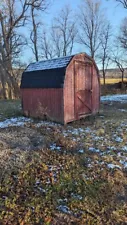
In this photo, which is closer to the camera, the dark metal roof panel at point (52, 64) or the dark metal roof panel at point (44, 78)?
the dark metal roof panel at point (44, 78)

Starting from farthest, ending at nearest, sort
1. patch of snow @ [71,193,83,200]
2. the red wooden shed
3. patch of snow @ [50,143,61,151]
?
the red wooden shed, patch of snow @ [50,143,61,151], patch of snow @ [71,193,83,200]

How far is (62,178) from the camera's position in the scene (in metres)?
4.16

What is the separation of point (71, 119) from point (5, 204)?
5196mm

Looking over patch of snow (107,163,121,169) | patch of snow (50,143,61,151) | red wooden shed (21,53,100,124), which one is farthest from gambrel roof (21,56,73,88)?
patch of snow (107,163,121,169)

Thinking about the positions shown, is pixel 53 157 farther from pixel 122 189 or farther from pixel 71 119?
pixel 71 119

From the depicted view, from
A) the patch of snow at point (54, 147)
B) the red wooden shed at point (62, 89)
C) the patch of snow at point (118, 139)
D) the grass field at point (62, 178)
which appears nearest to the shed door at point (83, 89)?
the red wooden shed at point (62, 89)

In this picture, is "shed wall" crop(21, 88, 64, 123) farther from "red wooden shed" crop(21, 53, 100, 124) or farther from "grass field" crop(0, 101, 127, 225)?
"grass field" crop(0, 101, 127, 225)

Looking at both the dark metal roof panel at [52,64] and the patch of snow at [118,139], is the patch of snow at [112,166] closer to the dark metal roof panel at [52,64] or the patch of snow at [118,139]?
the patch of snow at [118,139]

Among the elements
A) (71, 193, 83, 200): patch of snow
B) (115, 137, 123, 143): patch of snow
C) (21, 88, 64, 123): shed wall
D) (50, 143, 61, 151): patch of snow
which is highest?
(21, 88, 64, 123): shed wall

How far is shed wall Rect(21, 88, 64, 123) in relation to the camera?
793 centimetres

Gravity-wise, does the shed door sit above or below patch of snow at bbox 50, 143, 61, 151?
above

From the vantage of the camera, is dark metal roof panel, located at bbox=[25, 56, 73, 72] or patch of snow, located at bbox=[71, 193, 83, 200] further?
dark metal roof panel, located at bbox=[25, 56, 73, 72]

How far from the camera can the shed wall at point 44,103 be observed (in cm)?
793

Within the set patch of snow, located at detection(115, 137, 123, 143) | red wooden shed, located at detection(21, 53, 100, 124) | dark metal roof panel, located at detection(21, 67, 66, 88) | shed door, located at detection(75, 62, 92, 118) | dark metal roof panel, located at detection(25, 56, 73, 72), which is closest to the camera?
patch of snow, located at detection(115, 137, 123, 143)
